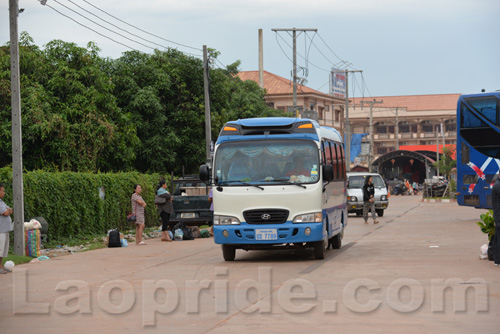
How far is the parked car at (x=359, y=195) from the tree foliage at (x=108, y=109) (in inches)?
346

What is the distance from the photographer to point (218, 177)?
1788 centimetres

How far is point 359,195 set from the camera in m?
39.7

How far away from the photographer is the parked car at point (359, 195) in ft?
129

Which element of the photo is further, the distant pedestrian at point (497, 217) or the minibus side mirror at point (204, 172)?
the minibus side mirror at point (204, 172)

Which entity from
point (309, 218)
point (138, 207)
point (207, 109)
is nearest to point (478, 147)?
point (207, 109)

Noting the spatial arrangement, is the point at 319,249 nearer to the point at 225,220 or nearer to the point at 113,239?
the point at 225,220

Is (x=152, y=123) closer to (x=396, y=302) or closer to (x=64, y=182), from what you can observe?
(x=64, y=182)

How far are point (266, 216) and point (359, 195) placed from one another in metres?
22.9

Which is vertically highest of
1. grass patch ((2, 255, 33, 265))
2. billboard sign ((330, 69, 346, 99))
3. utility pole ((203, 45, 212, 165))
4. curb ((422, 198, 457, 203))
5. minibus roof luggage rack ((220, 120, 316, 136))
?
billboard sign ((330, 69, 346, 99))

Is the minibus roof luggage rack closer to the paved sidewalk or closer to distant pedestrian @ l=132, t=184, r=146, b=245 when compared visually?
the paved sidewalk

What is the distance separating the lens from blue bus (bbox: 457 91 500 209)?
30.4m

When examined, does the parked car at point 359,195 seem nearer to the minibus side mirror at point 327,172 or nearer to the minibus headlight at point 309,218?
the minibus side mirror at point 327,172

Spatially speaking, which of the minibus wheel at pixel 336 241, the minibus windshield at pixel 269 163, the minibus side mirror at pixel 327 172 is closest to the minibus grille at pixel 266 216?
the minibus windshield at pixel 269 163

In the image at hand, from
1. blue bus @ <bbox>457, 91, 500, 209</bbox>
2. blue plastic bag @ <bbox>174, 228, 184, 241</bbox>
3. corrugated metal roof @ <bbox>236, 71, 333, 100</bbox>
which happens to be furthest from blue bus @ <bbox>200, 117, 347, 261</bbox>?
corrugated metal roof @ <bbox>236, 71, 333, 100</bbox>
